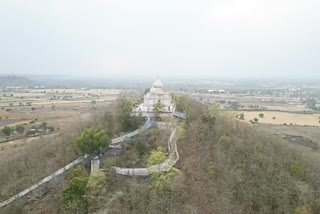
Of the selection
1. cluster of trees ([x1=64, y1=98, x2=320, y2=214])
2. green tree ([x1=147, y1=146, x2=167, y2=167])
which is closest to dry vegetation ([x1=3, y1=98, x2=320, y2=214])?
cluster of trees ([x1=64, y1=98, x2=320, y2=214])

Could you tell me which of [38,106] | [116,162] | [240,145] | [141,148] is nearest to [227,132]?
A: [240,145]

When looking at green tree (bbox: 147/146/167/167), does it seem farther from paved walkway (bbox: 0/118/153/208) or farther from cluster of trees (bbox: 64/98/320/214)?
paved walkway (bbox: 0/118/153/208)

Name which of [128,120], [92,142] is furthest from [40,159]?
[128,120]

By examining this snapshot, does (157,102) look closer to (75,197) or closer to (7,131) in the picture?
(75,197)

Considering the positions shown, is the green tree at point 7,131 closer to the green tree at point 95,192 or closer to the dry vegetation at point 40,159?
the dry vegetation at point 40,159

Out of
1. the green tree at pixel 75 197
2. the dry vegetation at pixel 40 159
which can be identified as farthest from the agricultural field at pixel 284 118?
the green tree at pixel 75 197
